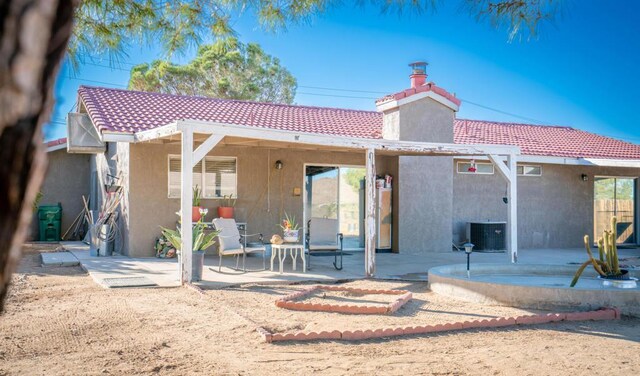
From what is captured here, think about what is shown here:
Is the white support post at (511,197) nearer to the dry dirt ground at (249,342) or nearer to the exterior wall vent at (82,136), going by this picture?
the dry dirt ground at (249,342)

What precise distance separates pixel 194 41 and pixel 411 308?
430cm

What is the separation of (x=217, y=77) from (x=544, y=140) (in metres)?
17.6

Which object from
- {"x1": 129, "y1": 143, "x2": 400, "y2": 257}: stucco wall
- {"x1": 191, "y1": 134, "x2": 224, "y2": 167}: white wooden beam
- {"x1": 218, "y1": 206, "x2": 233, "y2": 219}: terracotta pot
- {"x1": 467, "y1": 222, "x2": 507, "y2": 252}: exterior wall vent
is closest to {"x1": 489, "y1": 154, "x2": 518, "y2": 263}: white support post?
{"x1": 467, "y1": 222, "x2": 507, "y2": 252}: exterior wall vent

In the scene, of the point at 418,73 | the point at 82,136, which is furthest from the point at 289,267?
the point at 418,73

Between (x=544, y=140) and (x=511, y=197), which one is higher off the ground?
(x=544, y=140)

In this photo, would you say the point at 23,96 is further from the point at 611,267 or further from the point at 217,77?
the point at 217,77

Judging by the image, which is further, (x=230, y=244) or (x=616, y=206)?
(x=616, y=206)

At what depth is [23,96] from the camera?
2.81 feet

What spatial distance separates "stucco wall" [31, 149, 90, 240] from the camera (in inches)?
724

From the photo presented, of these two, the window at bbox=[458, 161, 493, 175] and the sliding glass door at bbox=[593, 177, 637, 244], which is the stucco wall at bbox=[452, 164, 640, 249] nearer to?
the window at bbox=[458, 161, 493, 175]

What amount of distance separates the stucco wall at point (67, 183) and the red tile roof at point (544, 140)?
1139cm

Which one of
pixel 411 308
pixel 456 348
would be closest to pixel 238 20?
pixel 456 348

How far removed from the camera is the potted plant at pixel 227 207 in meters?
13.7

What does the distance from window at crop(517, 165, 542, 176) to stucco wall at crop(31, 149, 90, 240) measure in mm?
12983
